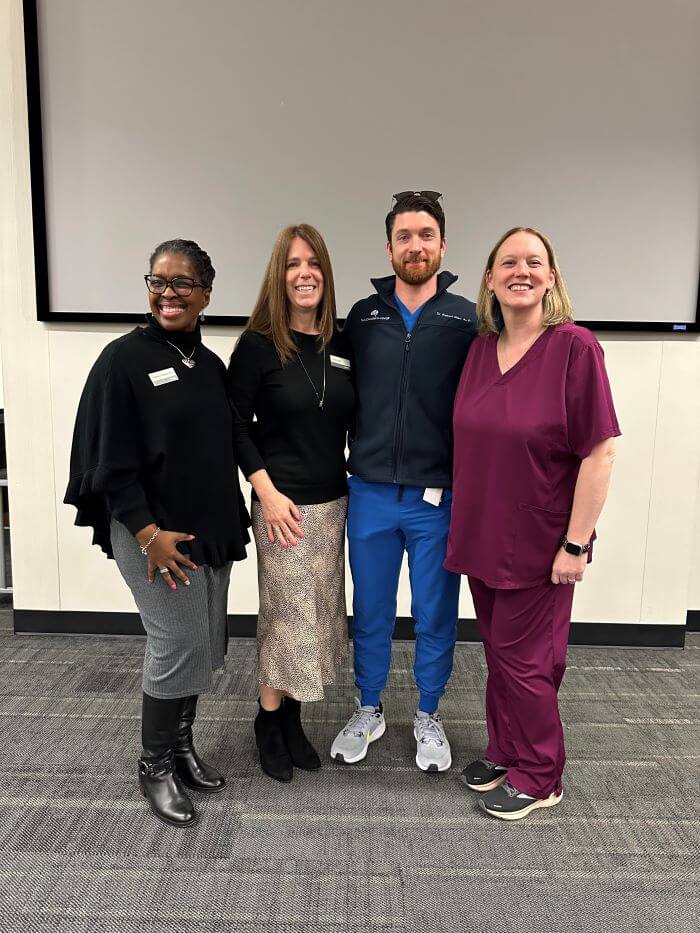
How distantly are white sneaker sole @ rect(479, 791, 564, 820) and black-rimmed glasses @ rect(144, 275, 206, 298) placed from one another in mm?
1540

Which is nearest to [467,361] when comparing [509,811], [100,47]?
[509,811]

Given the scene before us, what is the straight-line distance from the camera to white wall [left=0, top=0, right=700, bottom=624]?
2.62 m

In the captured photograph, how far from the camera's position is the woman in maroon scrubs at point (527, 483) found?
1577 mm

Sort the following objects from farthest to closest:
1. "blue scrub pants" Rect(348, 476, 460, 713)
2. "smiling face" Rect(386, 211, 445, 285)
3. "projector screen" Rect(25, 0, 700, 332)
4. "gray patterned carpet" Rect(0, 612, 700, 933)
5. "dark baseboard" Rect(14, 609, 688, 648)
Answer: "dark baseboard" Rect(14, 609, 688, 648)
"projector screen" Rect(25, 0, 700, 332)
"blue scrub pants" Rect(348, 476, 460, 713)
"smiling face" Rect(386, 211, 445, 285)
"gray patterned carpet" Rect(0, 612, 700, 933)

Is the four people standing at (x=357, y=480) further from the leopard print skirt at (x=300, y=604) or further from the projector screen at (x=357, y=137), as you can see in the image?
the projector screen at (x=357, y=137)

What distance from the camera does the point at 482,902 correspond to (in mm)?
1458

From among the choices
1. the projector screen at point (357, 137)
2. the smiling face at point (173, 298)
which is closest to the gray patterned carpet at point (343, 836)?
the smiling face at point (173, 298)

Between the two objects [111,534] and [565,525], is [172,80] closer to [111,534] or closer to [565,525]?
[111,534]

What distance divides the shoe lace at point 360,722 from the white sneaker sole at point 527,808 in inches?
15.9

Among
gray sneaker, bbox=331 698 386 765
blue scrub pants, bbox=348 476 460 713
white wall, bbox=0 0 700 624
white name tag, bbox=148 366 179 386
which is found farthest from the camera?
white wall, bbox=0 0 700 624

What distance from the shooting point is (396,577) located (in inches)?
76.4

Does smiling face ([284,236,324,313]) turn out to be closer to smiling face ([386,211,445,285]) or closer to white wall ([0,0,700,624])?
smiling face ([386,211,445,285])

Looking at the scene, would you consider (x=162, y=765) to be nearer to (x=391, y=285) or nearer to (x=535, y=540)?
(x=535, y=540)

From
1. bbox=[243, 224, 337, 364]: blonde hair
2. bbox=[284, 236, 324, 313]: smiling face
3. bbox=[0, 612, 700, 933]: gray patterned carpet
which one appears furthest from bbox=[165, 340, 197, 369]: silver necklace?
bbox=[0, 612, 700, 933]: gray patterned carpet
